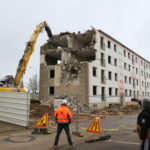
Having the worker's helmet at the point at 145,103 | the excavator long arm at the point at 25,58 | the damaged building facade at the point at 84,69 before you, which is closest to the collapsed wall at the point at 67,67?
the damaged building facade at the point at 84,69

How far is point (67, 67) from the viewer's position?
99.6 ft

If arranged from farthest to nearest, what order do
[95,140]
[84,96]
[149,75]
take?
1. [149,75]
2. [84,96]
3. [95,140]

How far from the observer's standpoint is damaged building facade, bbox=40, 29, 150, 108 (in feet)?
94.5

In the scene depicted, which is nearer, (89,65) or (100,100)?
(89,65)

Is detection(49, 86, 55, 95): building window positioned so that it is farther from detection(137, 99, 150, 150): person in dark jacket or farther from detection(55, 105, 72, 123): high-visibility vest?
detection(137, 99, 150, 150): person in dark jacket

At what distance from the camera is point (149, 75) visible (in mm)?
58969

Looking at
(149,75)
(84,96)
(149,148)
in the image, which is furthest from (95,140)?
(149,75)

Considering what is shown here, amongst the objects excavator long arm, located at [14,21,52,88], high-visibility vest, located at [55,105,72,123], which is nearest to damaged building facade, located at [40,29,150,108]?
excavator long arm, located at [14,21,52,88]

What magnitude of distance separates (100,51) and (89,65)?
458cm

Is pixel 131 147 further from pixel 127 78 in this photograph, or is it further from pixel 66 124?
pixel 127 78

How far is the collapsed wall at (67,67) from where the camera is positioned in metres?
28.8

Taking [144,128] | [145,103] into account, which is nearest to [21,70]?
[145,103]

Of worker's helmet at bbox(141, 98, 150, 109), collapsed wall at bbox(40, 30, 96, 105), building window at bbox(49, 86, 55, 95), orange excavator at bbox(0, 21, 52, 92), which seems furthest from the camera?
building window at bbox(49, 86, 55, 95)

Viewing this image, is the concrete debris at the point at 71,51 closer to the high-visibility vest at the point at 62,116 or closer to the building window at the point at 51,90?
the building window at the point at 51,90
